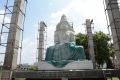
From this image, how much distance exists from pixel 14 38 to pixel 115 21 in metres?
6.16

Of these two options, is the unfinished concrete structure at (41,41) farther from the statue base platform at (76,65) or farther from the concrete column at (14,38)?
the statue base platform at (76,65)

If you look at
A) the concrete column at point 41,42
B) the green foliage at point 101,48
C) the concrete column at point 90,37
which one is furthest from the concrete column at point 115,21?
the green foliage at point 101,48

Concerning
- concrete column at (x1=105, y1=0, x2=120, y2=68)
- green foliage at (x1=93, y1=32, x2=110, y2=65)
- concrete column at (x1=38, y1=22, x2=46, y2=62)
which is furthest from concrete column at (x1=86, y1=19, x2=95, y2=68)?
concrete column at (x1=105, y1=0, x2=120, y2=68)

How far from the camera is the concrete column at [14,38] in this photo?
1140 centimetres

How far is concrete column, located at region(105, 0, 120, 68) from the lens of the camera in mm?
11227

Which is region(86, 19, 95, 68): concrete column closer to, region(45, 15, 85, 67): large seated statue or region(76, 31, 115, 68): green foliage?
region(76, 31, 115, 68): green foliage

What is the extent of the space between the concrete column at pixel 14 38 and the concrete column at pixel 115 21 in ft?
18.6

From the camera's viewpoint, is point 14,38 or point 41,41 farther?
point 41,41

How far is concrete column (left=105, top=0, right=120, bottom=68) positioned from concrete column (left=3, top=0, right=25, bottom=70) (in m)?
5.67

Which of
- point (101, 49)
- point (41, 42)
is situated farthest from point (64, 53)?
point (101, 49)

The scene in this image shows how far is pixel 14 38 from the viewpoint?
460 inches

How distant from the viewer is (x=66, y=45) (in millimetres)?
12898

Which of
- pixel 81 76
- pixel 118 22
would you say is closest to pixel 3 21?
pixel 81 76

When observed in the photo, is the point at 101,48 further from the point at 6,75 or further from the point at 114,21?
the point at 6,75
